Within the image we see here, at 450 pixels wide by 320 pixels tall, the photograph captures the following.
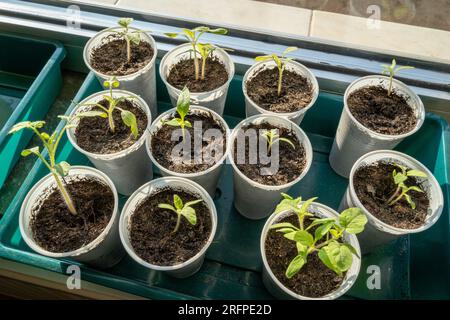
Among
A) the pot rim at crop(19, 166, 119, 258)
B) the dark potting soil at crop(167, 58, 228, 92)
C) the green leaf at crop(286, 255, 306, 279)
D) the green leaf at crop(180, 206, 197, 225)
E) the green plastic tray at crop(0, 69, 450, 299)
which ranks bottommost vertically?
the green plastic tray at crop(0, 69, 450, 299)

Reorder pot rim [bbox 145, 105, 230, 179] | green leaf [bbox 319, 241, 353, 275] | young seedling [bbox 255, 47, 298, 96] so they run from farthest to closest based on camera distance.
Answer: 1. young seedling [bbox 255, 47, 298, 96]
2. pot rim [bbox 145, 105, 230, 179]
3. green leaf [bbox 319, 241, 353, 275]

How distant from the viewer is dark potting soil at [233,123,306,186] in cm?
106

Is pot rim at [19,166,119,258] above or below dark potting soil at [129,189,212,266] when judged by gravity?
above

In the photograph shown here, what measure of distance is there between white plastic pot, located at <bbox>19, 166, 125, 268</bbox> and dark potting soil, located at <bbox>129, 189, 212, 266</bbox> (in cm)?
6

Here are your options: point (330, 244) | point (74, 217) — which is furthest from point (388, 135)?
point (74, 217)

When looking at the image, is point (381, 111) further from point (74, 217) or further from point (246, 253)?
point (74, 217)

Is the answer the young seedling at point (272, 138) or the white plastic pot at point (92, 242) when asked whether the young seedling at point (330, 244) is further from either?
the white plastic pot at point (92, 242)

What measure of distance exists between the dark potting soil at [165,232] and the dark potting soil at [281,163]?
0.51 feet

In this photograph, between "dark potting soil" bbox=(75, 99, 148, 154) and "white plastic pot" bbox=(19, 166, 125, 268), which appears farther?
"dark potting soil" bbox=(75, 99, 148, 154)

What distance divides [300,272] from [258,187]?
0.76 feet

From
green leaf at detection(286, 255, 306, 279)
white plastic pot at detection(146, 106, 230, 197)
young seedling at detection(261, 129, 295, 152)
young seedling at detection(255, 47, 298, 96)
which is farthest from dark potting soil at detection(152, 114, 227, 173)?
green leaf at detection(286, 255, 306, 279)

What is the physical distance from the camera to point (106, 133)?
1.13 metres

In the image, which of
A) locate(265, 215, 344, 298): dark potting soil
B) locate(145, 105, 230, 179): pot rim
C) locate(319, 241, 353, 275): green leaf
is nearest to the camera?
locate(319, 241, 353, 275): green leaf

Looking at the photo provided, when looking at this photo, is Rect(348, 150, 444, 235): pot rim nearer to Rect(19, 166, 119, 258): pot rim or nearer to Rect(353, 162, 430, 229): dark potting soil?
Rect(353, 162, 430, 229): dark potting soil
